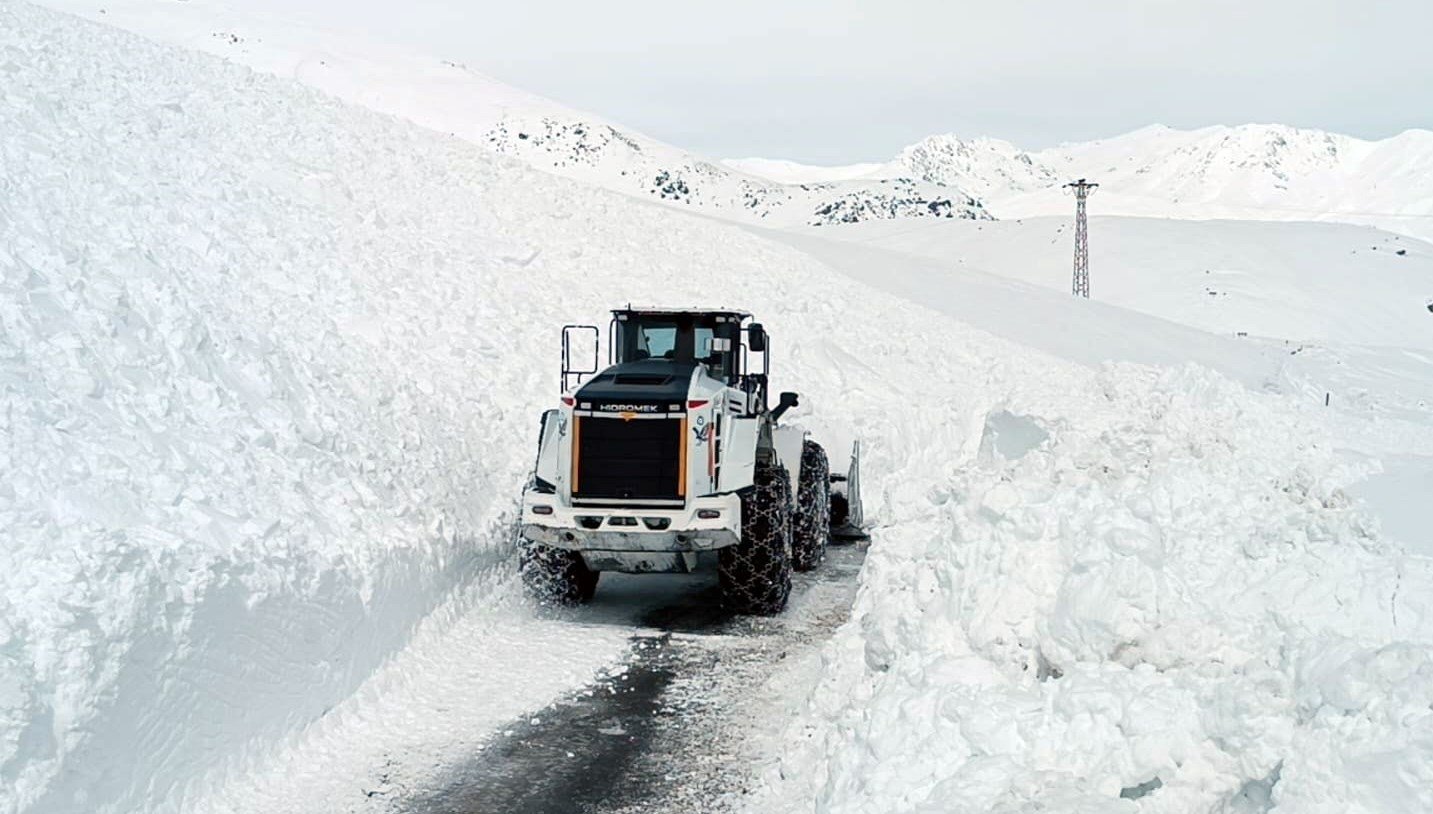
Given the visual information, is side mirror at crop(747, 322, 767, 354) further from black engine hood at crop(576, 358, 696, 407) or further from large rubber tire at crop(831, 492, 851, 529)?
large rubber tire at crop(831, 492, 851, 529)

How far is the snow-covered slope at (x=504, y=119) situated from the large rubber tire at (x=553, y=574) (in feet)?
213

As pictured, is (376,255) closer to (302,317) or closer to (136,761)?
(302,317)

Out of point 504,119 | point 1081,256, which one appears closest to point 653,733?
point 1081,256

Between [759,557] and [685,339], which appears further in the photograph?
[685,339]

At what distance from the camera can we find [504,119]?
343ft

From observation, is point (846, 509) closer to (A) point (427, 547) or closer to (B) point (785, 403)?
(B) point (785, 403)

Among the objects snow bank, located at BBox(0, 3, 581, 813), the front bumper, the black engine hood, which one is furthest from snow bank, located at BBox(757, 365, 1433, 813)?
snow bank, located at BBox(0, 3, 581, 813)

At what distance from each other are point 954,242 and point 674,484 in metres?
49.4

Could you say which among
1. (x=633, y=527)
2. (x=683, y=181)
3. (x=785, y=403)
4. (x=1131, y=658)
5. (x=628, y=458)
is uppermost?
(x=683, y=181)

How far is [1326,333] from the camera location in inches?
1745

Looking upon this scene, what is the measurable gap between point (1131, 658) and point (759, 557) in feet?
16.3

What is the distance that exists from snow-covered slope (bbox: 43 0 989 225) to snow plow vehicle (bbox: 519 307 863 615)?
6510 cm

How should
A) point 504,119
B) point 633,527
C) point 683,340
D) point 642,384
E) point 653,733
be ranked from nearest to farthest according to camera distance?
point 653,733 < point 633,527 < point 642,384 < point 683,340 < point 504,119

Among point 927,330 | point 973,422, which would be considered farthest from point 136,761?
point 927,330
